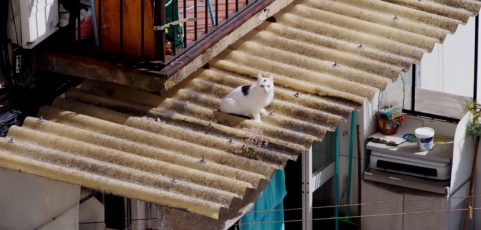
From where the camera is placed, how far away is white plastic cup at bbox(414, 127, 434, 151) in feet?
62.1

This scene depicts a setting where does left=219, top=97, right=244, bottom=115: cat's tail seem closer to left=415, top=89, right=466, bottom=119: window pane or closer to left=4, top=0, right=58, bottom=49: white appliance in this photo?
left=4, top=0, right=58, bottom=49: white appliance

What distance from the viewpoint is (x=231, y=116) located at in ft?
50.0

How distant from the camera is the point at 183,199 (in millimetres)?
13695

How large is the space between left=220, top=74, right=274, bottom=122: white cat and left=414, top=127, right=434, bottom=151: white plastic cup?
400 cm

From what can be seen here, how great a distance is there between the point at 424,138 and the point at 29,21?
6.00m

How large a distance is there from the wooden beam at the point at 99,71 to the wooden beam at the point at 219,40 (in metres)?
0.15

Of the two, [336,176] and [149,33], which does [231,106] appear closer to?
[149,33]

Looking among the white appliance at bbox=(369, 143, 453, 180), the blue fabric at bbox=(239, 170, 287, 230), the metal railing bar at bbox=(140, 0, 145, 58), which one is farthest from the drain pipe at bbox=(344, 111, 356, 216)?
the metal railing bar at bbox=(140, 0, 145, 58)

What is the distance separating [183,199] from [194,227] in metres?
0.51

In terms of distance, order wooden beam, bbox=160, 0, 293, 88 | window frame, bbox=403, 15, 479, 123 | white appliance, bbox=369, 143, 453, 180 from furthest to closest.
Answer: window frame, bbox=403, 15, 479, 123, white appliance, bbox=369, 143, 453, 180, wooden beam, bbox=160, 0, 293, 88

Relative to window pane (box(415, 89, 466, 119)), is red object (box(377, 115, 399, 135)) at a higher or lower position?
lower

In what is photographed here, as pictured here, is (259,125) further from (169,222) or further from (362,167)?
(362,167)

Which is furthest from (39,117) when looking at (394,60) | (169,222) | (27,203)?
(394,60)

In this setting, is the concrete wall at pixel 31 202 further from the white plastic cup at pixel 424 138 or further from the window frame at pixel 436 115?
the window frame at pixel 436 115
